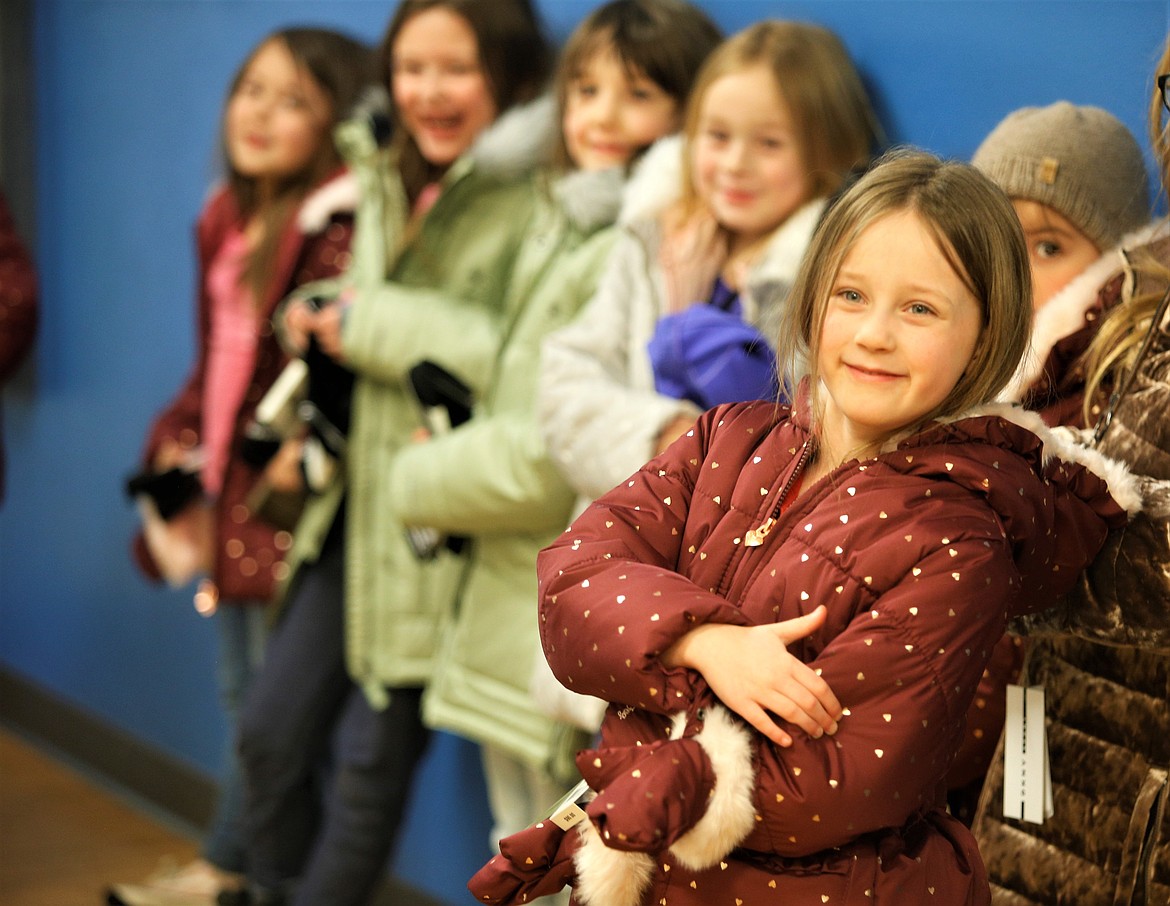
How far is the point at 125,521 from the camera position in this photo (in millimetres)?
4457

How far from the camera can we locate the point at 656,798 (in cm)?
123

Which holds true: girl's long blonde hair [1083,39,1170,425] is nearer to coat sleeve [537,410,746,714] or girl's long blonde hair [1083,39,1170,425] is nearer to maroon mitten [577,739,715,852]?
coat sleeve [537,410,746,714]

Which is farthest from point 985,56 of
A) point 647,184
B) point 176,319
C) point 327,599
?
point 176,319

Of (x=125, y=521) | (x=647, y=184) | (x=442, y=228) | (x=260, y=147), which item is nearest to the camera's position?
(x=647, y=184)

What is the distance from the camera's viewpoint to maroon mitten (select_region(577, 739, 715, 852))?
122cm

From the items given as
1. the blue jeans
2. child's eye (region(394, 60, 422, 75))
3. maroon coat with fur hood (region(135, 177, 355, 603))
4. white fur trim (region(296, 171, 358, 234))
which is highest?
child's eye (region(394, 60, 422, 75))

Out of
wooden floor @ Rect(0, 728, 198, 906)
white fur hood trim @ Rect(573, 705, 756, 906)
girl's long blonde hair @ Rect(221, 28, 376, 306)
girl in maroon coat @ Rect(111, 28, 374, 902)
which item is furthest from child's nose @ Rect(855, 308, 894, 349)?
wooden floor @ Rect(0, 728, 198, 906)

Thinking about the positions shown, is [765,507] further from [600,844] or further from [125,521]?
[125,521]

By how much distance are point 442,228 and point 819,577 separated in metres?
1.68

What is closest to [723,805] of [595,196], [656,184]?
[656,184]

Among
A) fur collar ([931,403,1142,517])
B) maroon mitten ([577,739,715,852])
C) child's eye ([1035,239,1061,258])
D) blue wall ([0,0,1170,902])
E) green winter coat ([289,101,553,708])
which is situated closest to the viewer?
maroon mitten ([577,739,715,852])

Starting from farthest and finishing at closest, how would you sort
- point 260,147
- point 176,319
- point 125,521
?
point 125,521
point 176,319
point 260,147

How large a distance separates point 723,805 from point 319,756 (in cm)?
194

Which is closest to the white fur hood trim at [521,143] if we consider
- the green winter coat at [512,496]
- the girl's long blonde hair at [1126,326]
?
the green winter coat at [512,496]
